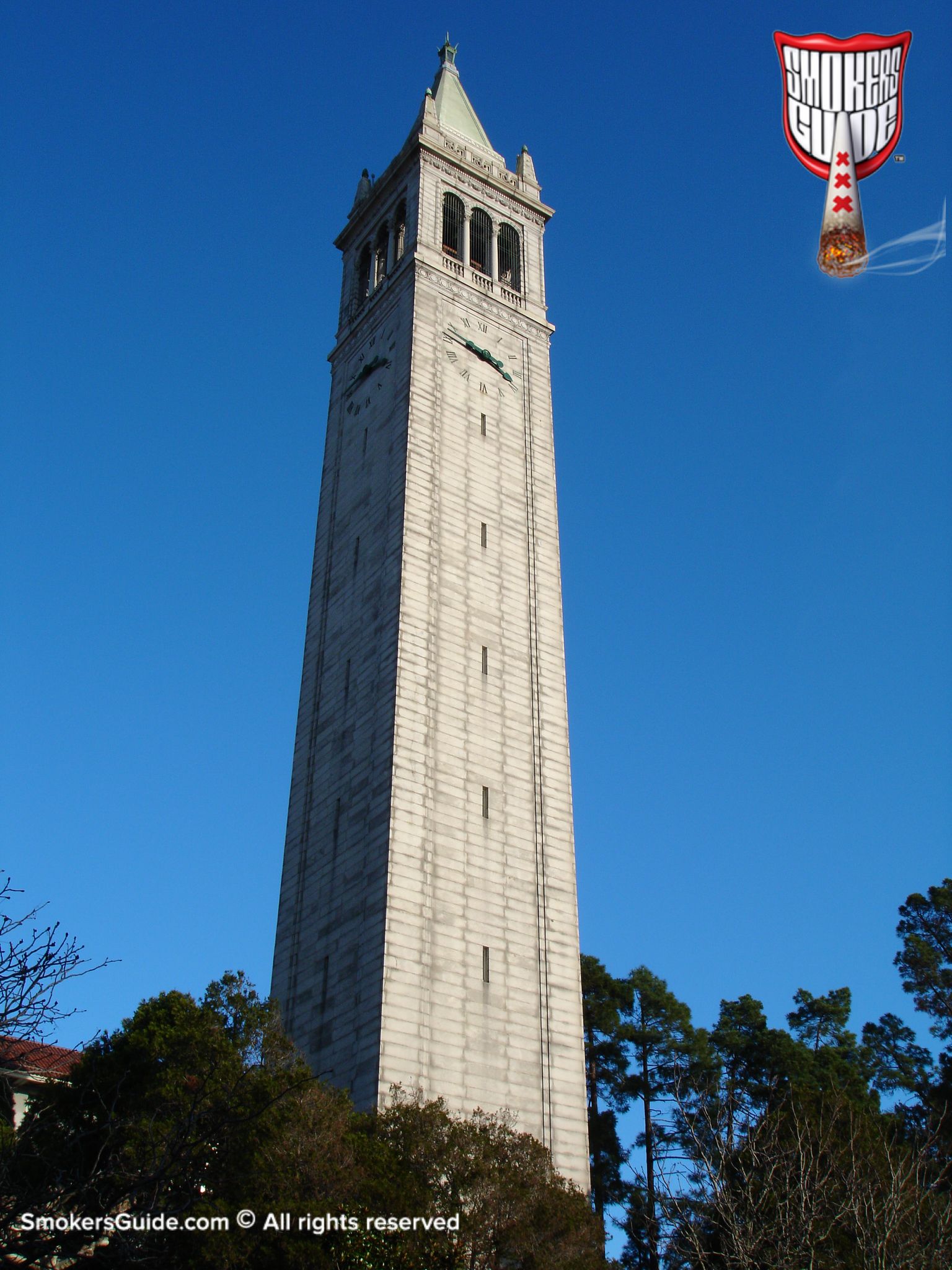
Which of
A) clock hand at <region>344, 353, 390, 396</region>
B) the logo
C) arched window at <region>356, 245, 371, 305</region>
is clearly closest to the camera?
the logo

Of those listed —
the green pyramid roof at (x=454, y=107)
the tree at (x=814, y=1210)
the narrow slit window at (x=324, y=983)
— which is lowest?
the tree at (x=814, y=1210)

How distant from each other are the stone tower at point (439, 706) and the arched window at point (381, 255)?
0.11 metres

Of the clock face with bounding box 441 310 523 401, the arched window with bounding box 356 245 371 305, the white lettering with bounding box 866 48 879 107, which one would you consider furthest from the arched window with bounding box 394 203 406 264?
the white lettering with bounding box 866 48 879 107

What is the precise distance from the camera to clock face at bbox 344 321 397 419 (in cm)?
4653

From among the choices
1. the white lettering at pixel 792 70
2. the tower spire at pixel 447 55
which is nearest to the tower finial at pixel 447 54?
the tower spire at pixel 447 55

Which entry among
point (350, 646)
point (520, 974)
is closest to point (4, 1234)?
point (520, 974)

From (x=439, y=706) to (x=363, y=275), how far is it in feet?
86.3

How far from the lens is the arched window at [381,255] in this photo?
171ft

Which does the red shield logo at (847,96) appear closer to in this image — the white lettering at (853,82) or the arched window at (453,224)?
the white lettering at (853,82)

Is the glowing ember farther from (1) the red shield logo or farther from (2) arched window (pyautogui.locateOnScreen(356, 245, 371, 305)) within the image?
(2) arched window (pyautogui.locateOnScreen(356, 245, 371, 305))

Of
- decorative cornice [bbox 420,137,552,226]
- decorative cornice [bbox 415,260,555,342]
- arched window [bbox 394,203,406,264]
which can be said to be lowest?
decorative cornice [bbox 415,260,555,342]

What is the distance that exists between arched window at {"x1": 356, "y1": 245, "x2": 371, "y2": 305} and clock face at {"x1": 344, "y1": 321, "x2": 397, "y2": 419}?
15.0 ft

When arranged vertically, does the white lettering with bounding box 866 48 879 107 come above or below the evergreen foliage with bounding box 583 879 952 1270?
above

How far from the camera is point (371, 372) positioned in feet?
157
